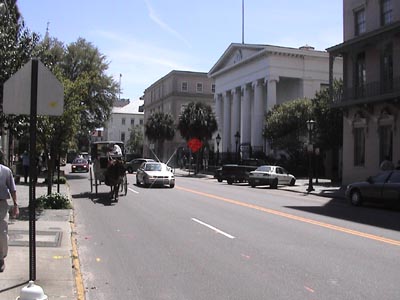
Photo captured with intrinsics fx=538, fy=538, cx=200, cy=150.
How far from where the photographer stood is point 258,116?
201ft

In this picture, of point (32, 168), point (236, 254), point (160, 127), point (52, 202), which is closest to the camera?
point (32, 168)

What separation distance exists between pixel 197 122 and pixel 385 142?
31.5 metres

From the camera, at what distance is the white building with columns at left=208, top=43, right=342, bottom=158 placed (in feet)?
193

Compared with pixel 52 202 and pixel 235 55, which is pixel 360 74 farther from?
pixel 235 55

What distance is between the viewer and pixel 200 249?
33.0 feet

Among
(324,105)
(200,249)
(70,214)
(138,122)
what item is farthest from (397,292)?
(138,122)

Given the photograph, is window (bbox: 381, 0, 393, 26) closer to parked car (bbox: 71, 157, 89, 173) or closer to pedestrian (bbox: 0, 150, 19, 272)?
Answer: pedestrian (bbox: 0, 150, 19, 272)

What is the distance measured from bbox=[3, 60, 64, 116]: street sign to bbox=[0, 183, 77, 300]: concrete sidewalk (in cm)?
217

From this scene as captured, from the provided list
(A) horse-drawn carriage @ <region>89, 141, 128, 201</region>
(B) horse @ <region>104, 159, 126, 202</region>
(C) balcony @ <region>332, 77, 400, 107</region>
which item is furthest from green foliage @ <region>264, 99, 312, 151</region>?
(B) horse @ <region>104, 159, 126, 202</region>

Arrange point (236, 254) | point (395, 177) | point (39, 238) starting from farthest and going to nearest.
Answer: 1. point (395, 177)
2. point (39, 238)
3. point (236, 254)

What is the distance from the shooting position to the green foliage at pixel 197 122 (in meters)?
60.0

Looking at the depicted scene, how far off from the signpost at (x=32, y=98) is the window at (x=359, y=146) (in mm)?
28338

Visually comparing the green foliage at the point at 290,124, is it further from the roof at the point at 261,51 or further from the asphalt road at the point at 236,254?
the asphalt road at the point at 236,254

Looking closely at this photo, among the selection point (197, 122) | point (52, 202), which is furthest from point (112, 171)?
point (197, 122)
